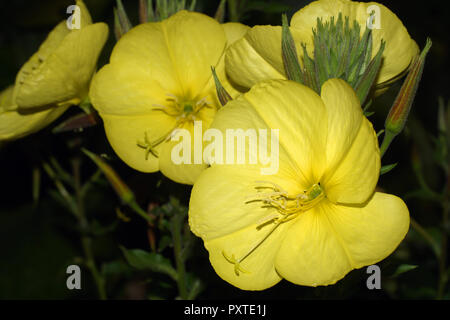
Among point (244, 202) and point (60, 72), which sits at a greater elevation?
point (60, 72)

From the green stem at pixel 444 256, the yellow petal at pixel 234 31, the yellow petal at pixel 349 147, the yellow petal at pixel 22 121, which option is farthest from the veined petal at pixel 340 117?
the green stem at pixel 444 256

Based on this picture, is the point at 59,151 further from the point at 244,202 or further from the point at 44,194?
the point at 244,202

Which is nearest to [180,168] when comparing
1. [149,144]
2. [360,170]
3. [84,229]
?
[149,144]

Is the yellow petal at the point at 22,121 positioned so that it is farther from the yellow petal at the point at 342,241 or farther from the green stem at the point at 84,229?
the yellow petal at the point at 342,241

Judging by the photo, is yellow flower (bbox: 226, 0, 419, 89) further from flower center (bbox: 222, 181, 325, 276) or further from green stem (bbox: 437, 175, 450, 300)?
green stem (bbox: 437, 175, 450, 300)

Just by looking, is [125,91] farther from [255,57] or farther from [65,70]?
[255,57]
